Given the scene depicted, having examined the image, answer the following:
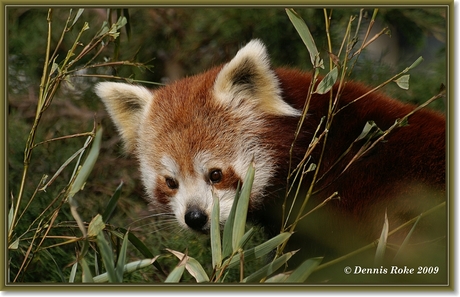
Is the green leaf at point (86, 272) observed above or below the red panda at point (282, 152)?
below

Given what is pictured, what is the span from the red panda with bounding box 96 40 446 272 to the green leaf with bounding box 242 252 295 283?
1.17 ft

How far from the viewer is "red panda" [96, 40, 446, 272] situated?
9.60ft

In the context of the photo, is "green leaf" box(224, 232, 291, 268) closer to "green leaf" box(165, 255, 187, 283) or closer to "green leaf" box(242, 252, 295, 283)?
"green leaf" box(242, 252, 295, 283)

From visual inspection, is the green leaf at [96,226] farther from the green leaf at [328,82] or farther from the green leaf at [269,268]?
the green leaf at [328,82]

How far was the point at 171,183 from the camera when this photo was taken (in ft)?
10.3

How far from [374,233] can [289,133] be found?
1.89ft

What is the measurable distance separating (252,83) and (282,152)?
35 centimetres

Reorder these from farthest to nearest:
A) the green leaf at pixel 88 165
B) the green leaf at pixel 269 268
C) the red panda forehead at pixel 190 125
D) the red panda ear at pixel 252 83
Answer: the red panda forehead at pixel 190 125 → the red panda ear at pixel 252 83 → the green leaf at pixel 269 268 → the green leaf at pixel 88 165

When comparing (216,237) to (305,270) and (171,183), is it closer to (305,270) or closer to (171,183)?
(305,270)

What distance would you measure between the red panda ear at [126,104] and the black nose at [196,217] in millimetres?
629

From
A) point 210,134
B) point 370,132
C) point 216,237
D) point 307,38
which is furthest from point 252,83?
point 216,237

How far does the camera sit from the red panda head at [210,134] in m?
2.97

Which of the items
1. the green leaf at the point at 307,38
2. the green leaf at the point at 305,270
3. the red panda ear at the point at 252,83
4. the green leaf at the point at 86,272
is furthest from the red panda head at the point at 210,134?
the green leaf at the point at 86,272

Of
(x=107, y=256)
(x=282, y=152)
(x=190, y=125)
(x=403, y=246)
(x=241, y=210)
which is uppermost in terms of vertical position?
(x=190, y=125)
